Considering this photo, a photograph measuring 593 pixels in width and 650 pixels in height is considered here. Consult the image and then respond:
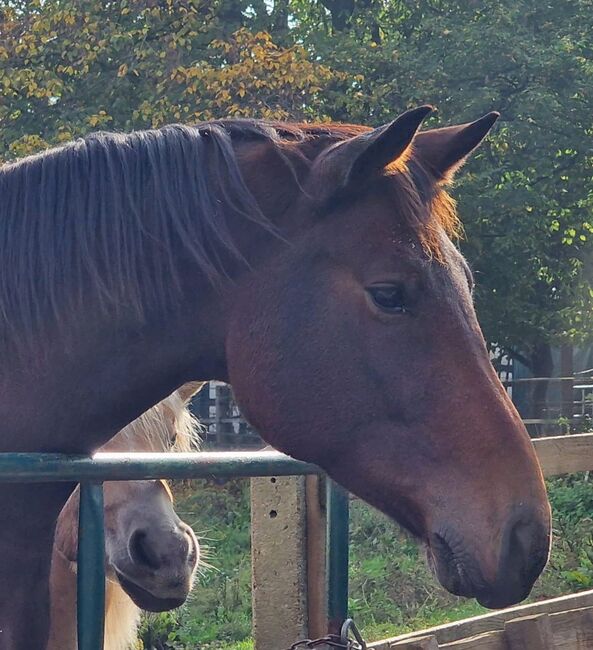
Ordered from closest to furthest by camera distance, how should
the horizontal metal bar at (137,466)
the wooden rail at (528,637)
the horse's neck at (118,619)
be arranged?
the horizontal metal bar at (137,466) < the wooden rail at (528,637) < the horse's neck at (118,619)

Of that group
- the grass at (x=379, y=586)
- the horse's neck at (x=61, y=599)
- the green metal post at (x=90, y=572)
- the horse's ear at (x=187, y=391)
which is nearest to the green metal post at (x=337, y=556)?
the green metal post at (x=90, y=572)

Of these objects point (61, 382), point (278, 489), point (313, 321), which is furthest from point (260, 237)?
point (278, 489)

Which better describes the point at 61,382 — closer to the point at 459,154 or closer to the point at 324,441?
the point at 324,441

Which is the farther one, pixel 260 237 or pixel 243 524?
pixel 243 524

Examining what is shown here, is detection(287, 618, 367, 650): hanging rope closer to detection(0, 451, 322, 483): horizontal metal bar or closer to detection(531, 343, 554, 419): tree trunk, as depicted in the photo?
detection(0, 451, 322, 483): horizontal metal bar

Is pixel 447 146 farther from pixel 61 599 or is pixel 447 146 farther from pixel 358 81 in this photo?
pixel 358 81

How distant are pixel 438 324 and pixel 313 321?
0.26 m

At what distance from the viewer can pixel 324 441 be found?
195 cm

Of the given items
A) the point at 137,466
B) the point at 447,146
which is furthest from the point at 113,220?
the point at 447,146

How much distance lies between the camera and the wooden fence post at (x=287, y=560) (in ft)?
9.74

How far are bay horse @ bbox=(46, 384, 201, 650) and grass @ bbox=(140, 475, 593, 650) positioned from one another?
9.21ft

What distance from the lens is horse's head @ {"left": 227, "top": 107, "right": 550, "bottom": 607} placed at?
1767 mm

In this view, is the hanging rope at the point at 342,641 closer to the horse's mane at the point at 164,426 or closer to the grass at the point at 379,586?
the horse's mane at the point at 164,426

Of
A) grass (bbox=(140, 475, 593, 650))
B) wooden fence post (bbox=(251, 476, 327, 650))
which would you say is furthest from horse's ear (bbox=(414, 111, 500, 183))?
grass (bbox=(140, 475, 593, 650))
